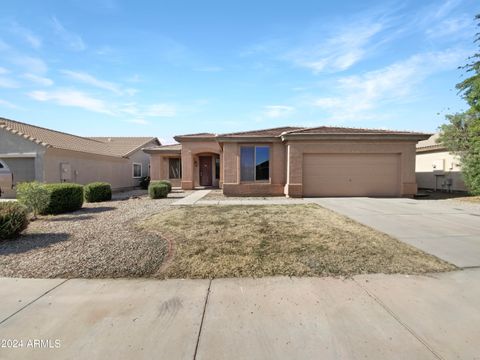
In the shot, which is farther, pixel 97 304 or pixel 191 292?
pixel 191 292

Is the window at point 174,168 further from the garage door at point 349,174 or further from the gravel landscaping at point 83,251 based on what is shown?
the gravel landscaping at point 83,251

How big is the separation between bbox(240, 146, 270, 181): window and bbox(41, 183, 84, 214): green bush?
8146 millimetres

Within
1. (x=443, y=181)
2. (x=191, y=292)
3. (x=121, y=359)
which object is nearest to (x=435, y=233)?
Result: (x=191, y=292)

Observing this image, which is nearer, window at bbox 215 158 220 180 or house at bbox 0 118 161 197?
house at bbox 0 118 161 197

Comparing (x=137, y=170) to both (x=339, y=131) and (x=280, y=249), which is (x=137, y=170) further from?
(x=280, y=249)

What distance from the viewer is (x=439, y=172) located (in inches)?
680

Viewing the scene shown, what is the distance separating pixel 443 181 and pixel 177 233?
62.0 ft

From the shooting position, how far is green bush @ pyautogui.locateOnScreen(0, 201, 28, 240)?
19.1ft

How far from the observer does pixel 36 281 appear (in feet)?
12.6

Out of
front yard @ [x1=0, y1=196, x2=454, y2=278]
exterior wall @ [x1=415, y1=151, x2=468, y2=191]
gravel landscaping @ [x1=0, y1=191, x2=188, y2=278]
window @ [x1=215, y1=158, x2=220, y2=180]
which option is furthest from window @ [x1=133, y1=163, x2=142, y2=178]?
exterior wall @ [x1=415, y1=151, x2=468, y2=191]

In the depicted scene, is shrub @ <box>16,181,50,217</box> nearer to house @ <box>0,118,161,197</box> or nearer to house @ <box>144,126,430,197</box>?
house @ <box>0,118,161,197</box>

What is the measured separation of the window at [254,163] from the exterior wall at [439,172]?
38.5 feet

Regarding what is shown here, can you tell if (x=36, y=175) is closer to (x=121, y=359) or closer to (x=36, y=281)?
(x=36, y=281)

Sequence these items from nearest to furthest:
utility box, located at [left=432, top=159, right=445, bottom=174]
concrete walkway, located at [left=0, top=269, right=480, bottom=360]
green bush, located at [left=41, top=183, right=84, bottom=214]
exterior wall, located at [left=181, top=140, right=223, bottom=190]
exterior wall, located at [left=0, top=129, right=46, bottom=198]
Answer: concrete walkway, located at [left=0, top=269, right=480, bottom=360] → green bush, located at [left=41, top=183, right=84, bottom=214] → exterior wall, located at [left=0, top=129, right=46, bottom=198] → utility box, located at [left=432, top=159, right=445, bottom=174] → exterior wall, located at [left=181, top=140, right=223, bottom=190]
